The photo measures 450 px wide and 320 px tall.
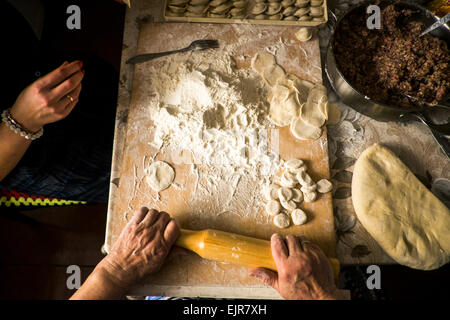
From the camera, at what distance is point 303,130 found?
106cm

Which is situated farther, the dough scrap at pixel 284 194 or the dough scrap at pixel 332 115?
the dough scrap at pixel 332 115

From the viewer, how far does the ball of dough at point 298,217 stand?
3.19 feet

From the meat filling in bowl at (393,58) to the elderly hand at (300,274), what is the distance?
62 cm

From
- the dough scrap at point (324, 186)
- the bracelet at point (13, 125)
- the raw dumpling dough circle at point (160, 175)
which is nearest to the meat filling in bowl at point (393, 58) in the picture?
the dough scrap at point (324, 186)

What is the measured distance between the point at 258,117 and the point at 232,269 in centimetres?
56

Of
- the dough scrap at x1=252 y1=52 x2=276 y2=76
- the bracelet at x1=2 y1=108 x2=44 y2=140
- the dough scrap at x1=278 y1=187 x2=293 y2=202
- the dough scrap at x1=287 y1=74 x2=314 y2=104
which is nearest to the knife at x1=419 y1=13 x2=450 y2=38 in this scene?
the dough scrap at x1=287 y1=74 x2=314 y2=104

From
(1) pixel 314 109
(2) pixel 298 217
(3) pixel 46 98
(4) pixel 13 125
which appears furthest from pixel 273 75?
(4) pixel 13 125

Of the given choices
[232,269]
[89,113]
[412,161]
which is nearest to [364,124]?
[412,161]

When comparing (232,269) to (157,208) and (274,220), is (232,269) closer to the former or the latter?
(274,220)

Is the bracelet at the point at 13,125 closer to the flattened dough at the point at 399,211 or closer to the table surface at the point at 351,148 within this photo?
the table surface at the point at 351,148

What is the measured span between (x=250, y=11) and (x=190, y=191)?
78 cm

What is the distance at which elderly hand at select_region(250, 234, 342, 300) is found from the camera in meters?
0.88

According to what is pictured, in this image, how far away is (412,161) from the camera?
108 centimetres

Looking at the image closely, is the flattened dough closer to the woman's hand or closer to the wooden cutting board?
the wooden cutting board
